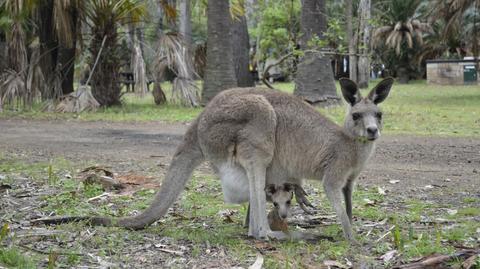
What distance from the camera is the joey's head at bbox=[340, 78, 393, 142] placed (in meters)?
5.00

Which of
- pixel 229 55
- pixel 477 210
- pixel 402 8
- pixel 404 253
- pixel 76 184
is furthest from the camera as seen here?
pixel 402 8

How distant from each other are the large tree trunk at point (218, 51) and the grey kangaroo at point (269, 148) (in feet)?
36.8

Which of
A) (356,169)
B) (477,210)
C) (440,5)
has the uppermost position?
(440,5)

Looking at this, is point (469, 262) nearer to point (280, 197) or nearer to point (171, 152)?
point (280, 197)

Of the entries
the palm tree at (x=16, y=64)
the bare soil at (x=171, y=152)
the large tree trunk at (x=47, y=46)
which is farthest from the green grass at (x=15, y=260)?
the large tree trunk at (x=47, y=46)

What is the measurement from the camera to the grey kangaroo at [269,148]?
16.6 feet

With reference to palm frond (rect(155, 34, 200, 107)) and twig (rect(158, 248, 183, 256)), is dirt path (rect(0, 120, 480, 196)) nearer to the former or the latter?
palm frond (rect(155, 34, 200, 107))

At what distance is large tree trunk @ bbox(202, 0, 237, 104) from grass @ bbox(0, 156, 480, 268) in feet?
31.1

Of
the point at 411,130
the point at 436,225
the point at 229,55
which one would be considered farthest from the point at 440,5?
the point at 436,225

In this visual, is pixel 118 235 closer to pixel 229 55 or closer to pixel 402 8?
pixel 229 55

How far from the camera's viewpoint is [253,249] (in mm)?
4863

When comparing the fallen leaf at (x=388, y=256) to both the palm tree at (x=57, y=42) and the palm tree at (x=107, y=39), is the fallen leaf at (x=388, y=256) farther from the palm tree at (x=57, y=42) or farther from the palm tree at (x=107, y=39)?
the palm tree at (x=107, y=39)

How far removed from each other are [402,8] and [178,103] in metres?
22.3

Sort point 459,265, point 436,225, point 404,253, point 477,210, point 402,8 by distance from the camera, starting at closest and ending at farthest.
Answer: point 459,265
point 404,253
point 436,225
point 477,210
point 402,8
